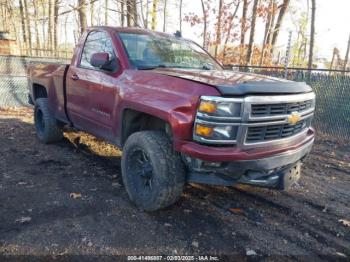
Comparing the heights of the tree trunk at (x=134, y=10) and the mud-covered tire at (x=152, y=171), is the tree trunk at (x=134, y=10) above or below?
above

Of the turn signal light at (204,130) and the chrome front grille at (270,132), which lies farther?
the chrome front grille at (270,132)

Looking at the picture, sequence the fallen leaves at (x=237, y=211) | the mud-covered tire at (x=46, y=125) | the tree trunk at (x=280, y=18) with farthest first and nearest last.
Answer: the tree trunk at (x=280, y=18) < the mud-covered tire at (x=46, y=125) < the fallen leaves at (x=237, y=211)

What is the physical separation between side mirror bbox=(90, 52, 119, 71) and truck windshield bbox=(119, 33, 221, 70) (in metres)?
0.21

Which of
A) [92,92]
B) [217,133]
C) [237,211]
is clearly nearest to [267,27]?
[92,92]

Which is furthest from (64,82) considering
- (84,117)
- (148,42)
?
(148,42)

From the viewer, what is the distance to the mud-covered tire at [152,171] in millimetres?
3240

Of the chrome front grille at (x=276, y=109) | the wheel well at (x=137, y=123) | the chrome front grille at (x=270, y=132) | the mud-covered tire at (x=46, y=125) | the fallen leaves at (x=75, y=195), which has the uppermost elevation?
the chrome front grille at (x=276, y=109)

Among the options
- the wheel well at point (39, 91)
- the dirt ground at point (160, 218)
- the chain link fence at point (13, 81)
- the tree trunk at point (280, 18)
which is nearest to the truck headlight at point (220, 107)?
the dirt ground at point (160, 218)

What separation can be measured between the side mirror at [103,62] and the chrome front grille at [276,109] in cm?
185

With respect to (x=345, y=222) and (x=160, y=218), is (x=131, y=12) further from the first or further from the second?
(x=345, y=222)

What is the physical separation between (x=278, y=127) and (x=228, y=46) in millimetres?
14580

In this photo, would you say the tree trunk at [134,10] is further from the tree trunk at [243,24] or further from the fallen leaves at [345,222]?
the fallen leaves at [345,222]

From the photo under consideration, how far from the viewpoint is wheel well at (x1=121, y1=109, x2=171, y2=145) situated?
3.76 metres

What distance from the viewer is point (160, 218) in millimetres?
3488
